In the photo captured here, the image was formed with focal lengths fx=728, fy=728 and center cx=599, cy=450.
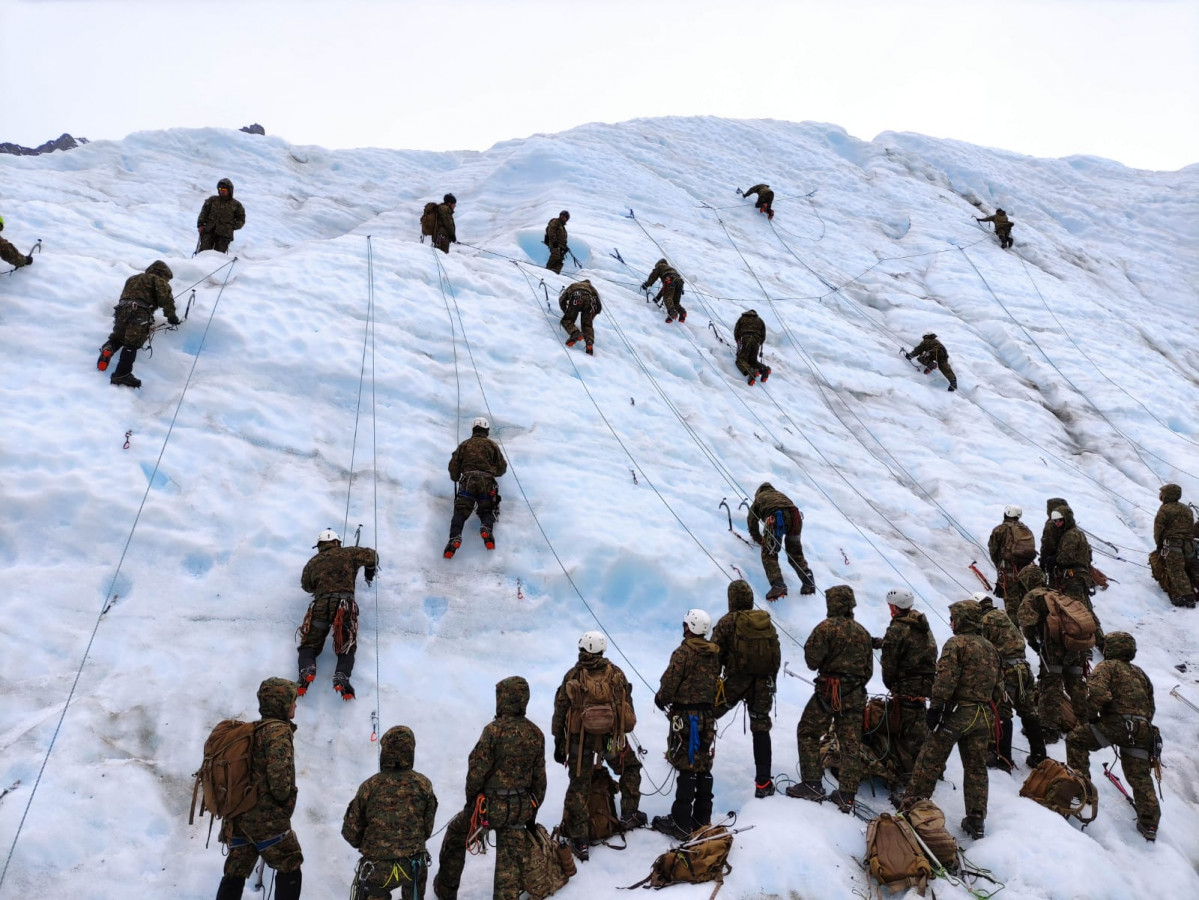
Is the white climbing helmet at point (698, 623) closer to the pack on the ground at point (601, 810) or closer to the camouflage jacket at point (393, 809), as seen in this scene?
the pack on the ground at point (601, 810)

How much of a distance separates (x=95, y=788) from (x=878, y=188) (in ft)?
104

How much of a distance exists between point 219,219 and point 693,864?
13762 mm

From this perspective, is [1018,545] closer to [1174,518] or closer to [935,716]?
[1174,518]

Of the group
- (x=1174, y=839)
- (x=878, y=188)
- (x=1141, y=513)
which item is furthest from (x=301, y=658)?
(x=878, y=188)

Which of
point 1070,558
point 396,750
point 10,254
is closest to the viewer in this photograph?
point 396,750

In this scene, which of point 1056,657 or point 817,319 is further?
point 817,319

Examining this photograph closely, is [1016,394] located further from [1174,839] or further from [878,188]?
[878,188]

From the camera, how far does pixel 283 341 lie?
35.0 feet

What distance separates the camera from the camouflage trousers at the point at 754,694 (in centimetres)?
626

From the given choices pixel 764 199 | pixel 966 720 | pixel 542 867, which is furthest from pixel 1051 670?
pixel 764 199

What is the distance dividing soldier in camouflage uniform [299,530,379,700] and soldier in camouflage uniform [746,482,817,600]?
505 cm

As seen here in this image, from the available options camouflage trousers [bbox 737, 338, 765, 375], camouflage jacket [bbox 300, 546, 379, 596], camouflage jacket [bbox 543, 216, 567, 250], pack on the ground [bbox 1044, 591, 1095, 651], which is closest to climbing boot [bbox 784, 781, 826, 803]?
pack on the ground [bbox 1044, 591, 1095, 651]

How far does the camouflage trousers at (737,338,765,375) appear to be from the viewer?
593 inches

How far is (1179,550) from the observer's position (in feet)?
35.8
